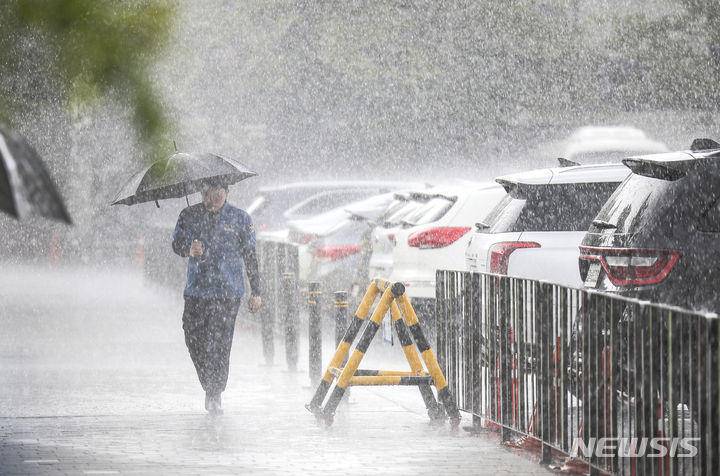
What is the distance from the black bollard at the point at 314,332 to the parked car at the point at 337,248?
14.0 feet

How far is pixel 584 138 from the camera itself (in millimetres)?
30078

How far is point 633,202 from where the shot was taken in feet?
28.7

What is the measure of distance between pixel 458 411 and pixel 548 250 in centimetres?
225

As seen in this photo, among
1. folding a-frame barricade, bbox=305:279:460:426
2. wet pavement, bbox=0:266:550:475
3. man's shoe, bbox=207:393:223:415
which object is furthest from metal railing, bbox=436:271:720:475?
man's shoe, bbox=207:393:223:415

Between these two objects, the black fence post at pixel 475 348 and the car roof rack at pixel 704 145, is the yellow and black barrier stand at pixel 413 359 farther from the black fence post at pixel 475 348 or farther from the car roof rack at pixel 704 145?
the car roof rack at pixel 704 145

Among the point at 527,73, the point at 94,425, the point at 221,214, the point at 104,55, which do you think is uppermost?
the point at 527,73

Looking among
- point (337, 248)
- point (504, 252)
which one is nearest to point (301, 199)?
point (337, 248)

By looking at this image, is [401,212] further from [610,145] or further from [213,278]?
[610,145]

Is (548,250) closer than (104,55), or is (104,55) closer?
(548,250)

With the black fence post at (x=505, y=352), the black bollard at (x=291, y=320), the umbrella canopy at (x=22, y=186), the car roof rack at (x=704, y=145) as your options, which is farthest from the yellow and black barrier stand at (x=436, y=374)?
the umbrella canopy at (x=22, y=186)

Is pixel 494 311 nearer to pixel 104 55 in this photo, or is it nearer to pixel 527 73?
pixel 104 55

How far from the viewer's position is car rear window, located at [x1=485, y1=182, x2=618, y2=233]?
11.1m

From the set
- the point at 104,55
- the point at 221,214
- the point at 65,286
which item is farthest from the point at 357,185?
the point at 221,214

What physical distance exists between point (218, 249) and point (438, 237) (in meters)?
4.07
